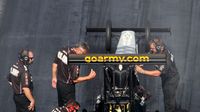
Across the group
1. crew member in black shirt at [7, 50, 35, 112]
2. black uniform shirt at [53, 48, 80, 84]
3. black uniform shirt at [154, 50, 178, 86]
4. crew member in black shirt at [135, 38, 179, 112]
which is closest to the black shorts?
black uniform shirt at [53, 48, 80, 84]

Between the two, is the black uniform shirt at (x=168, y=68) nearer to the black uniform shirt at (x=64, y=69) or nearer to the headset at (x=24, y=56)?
the black uniform shirt at (x=64, y=69)

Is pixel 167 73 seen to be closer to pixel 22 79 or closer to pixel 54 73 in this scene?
pixel 54 73

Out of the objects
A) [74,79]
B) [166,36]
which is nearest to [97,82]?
[74,79]

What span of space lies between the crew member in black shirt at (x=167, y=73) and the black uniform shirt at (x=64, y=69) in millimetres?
1391

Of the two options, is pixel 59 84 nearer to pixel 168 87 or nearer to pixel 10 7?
pixel 168 87

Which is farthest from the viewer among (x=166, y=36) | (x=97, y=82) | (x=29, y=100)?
(x=166, y=36)

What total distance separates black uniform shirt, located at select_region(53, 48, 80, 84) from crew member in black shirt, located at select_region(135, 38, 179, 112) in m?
1.39

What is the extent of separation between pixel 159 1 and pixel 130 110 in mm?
5606

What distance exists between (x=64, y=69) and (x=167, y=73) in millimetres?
2277

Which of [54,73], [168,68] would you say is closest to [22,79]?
[54,73]

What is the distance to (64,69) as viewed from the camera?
364 inches

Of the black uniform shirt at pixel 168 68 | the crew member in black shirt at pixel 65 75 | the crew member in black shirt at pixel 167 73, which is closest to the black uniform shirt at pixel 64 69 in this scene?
the crew member in black shirt at pixel 65 75

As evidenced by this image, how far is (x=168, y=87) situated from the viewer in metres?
9.56

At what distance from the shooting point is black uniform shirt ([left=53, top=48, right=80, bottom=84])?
9.16 m
